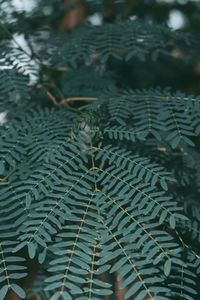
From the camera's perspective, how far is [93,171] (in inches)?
35.4

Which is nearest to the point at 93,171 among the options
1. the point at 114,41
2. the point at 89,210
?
the point at 89,210

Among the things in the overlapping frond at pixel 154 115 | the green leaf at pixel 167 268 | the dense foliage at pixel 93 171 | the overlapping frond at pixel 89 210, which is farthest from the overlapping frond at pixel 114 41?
the green leaf at pixel 167 268

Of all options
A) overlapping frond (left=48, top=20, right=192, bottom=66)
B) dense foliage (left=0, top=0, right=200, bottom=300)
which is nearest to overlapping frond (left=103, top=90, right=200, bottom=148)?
dense foliage (left=0, top=0, right=200, bottom=300)

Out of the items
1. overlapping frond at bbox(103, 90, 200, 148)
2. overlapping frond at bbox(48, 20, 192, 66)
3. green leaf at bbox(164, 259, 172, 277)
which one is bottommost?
green leaf at bbox(164, 259, 172, 277)

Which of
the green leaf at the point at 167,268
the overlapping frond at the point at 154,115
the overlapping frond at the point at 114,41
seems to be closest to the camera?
the green leaf at the point at 167,268

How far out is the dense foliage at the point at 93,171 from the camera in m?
0.78

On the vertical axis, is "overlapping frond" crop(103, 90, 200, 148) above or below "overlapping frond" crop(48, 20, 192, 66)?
below

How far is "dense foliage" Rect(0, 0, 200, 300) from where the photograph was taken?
2.55 feet

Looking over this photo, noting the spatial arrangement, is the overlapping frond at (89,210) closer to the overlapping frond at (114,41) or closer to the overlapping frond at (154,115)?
the overlapping frond at (154,115)

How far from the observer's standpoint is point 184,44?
171cm

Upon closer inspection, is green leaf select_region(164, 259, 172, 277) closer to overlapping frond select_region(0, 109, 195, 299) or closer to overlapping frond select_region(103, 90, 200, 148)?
overlapping frond select_region(0, 109, 195, 299)

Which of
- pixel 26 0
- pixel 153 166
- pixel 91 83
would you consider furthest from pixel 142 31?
pixel 153 166

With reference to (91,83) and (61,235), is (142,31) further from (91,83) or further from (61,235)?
(61,235)

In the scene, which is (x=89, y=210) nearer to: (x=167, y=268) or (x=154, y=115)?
(x=167, y=268)
